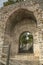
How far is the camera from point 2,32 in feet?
23.2

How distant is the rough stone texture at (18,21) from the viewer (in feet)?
21.7

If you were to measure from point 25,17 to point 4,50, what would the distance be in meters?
1.75

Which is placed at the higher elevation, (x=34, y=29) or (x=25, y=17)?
(x=25, y=17)

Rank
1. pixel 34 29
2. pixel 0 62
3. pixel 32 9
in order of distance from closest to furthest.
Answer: pixel 0 62
pixel 32 9
pixel 34 29

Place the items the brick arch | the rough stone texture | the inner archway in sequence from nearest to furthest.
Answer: the rough stone texture < the brick arch < the inner archway

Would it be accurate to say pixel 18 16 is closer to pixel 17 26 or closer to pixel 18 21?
pixel 18 21

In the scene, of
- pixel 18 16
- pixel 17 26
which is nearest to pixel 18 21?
pixel 17 26

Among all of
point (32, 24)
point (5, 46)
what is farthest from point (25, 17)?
point (5, 46)

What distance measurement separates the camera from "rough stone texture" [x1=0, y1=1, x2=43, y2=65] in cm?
663

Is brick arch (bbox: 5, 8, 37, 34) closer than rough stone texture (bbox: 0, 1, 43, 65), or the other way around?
rough stone texture (bbox: 0, 1, 43, 65)

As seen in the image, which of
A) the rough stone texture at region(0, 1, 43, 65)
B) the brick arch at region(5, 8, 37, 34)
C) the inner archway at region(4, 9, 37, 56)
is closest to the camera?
the rough stone texture at region(0, 1, 43, 65)

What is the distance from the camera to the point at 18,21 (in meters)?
7.59

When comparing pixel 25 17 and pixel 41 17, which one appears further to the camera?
pixel 25 17

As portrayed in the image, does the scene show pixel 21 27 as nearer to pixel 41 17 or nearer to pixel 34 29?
pixel 34 29
